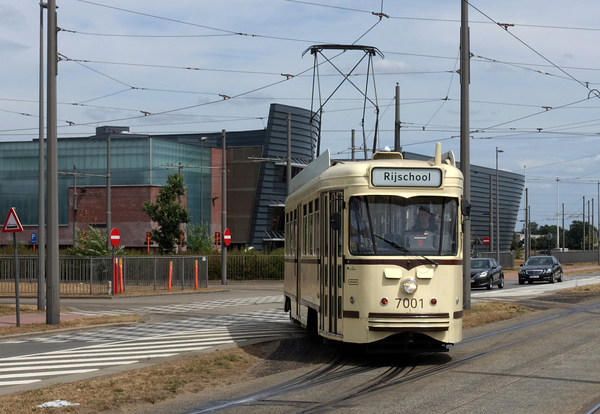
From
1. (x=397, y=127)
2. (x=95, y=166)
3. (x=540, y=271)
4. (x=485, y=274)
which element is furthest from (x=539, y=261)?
(x=95, y=166)

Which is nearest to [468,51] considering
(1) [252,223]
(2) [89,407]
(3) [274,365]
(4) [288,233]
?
(4) [288,233]

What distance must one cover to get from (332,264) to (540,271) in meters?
31.0

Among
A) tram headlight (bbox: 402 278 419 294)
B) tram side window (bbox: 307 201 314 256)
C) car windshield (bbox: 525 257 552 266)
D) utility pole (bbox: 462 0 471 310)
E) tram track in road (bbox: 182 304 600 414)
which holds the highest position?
utility pole (bbox: 462 0 471 310)

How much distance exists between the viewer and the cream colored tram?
38.0 feet

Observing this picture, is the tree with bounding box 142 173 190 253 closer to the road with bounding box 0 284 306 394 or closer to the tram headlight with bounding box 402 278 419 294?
the road with bounding box 0 284 306 394

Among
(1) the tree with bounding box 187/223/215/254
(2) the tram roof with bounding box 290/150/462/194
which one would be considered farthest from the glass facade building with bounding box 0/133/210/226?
(2) the tram roof with bounding box 290/150/462/194

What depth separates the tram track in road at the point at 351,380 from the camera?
8.94 m

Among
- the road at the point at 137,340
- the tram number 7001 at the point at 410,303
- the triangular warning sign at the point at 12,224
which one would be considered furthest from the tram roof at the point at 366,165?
the triangular warning sign at the point at 12,224

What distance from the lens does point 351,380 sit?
1055cm

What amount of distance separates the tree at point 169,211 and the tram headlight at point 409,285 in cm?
3915

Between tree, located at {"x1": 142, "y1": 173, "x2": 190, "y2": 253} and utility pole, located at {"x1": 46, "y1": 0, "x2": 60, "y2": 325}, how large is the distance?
3062cm

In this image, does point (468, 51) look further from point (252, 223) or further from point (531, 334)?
point (252, 223)

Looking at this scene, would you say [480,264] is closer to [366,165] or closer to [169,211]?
[169,211]

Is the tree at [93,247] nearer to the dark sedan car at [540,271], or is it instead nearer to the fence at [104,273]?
the fence at [104,273]
